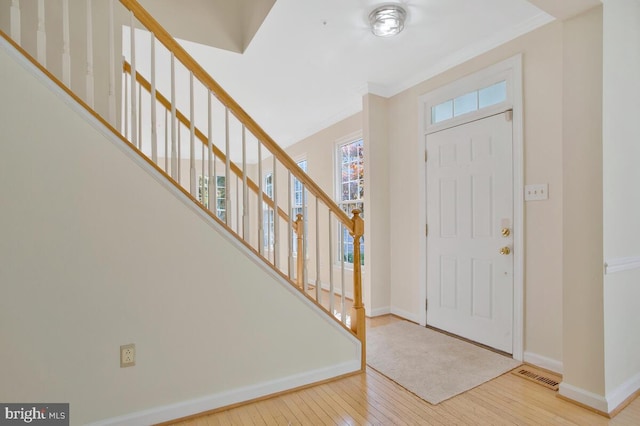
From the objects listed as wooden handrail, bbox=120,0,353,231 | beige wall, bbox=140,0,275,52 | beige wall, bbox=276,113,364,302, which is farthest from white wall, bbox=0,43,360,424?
beige wall, bbox=276,113,364,302

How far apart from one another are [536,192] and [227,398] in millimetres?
2664

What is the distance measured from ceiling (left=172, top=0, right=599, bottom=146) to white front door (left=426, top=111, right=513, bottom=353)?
698mm

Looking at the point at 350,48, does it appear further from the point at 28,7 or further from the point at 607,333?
the point at 607,333

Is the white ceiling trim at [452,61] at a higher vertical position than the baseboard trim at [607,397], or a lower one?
higher

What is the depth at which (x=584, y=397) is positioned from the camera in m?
1.92

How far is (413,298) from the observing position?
3.55 meters

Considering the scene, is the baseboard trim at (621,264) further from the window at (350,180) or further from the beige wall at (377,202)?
the window at (350,180)

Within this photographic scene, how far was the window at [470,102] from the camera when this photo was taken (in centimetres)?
276

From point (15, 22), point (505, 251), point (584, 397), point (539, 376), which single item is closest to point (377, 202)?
point (505, 251)

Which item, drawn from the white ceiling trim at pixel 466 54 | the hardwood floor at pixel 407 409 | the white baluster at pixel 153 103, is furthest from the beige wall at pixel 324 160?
the white baluster at pixel 153 103

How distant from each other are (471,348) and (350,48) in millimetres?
2900

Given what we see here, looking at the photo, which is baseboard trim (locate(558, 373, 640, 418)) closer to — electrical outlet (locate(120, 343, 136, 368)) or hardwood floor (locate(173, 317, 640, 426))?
hardwood floor (locate(173, 317, 640, 426))

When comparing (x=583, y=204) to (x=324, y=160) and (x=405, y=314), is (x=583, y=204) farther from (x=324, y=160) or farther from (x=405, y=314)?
(x=324, y=160)

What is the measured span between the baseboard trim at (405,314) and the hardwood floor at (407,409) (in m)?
1.28
